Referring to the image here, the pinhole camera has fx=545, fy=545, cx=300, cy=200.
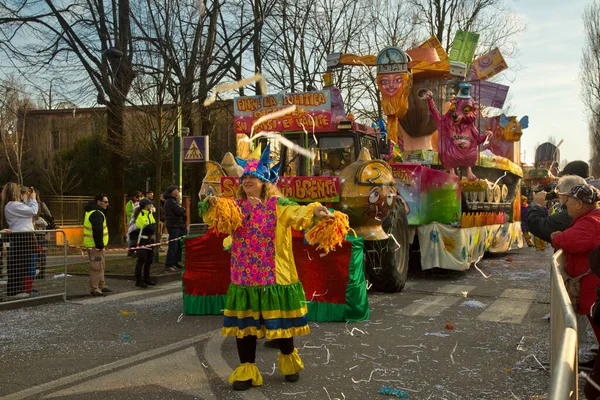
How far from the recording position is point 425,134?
580 inches

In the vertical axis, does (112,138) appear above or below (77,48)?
below

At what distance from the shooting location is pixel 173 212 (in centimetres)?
1099

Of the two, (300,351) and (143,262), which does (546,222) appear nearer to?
(300,351)

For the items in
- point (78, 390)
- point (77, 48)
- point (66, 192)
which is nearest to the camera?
point (78, 390)

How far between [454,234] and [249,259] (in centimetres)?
727

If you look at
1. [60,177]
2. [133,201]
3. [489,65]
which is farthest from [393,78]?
[60,177]

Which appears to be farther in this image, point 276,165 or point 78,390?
point 276,165

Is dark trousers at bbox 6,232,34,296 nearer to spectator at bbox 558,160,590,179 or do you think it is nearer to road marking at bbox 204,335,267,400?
road marking at bbox 204,335,267,400

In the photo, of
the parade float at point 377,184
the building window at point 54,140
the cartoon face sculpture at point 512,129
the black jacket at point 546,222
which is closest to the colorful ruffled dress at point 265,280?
the parade float at point 377,184

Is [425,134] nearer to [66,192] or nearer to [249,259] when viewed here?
[249,259]

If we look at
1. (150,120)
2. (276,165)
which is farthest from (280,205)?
(150,120)

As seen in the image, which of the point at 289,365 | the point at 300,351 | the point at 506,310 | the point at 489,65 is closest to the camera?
the point at 289,365

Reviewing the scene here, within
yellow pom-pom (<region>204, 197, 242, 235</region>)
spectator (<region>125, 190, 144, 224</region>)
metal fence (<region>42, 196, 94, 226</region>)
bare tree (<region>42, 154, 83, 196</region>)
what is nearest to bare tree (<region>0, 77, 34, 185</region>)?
bare tree (<region>42, 154, 83, 196</region>)

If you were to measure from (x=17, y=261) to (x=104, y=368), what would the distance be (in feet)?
13.7
